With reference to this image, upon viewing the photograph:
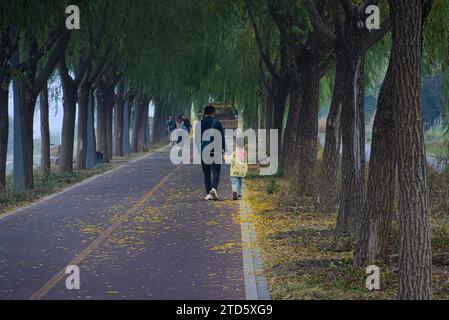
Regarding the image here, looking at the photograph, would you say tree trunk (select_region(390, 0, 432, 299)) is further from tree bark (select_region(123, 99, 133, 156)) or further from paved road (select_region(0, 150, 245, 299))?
tree bark (select_region(123, 99, 133, 156))

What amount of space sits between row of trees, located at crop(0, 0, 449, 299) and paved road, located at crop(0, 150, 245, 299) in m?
2.02

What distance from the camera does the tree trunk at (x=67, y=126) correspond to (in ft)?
103

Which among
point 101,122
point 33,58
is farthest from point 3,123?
point 101,122

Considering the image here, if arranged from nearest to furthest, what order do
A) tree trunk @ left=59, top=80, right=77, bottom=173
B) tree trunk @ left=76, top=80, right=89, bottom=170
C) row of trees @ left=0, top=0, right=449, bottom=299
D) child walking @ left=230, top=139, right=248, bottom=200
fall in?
1. row of trees @ left=0, top=0, right=449, bottom=299
2. child walking @ left=230, top=139, right=248, bottom=200
3. tree trunk @ left=59, top=80, right=77, bottom=173
4. tree trunk @ left=76, top=80, right=89, bottom=170

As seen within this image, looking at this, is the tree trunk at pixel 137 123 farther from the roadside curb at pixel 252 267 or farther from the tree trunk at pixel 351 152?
the tree trunk at pixel 351 152

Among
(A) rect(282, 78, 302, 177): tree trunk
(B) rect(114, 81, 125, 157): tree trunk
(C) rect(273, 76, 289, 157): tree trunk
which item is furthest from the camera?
(B) rect(114, 81, 125, 157): tree trunk

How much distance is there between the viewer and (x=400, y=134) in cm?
886

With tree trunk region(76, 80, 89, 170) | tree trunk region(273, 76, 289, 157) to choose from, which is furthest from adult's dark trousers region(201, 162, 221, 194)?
tree trunk region(76, 80, 89, 170)

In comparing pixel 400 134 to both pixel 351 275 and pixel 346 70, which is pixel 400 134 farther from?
pixel 346 70

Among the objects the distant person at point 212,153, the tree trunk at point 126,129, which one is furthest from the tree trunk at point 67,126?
the tree trunk at point 126,129

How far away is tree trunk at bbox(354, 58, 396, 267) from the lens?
454 inches

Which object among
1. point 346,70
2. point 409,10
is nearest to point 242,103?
point 346,70

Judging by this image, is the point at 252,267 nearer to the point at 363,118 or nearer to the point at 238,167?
the point at 363,118

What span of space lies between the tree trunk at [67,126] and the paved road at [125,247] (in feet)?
25.0
